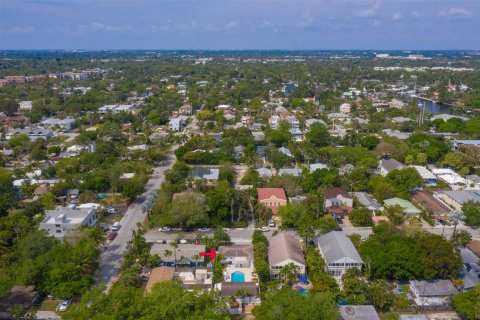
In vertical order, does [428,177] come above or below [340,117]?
below

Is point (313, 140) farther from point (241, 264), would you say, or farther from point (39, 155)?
point (39, 155)

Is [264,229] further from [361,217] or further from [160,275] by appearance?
[160,275]

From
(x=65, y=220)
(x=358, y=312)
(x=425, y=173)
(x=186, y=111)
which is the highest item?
(x=186, y=111)

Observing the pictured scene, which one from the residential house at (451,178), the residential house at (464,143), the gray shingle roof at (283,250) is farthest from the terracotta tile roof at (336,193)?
the residential house at (464,143)

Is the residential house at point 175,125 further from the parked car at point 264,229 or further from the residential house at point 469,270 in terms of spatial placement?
the residential house at point 469,270

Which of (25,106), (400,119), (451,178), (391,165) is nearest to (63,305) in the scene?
(391,165)

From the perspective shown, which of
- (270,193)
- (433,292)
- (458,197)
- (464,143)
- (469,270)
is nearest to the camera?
(433,292)

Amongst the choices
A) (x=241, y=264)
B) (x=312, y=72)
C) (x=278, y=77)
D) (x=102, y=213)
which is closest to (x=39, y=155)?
(x=102, y=213)
